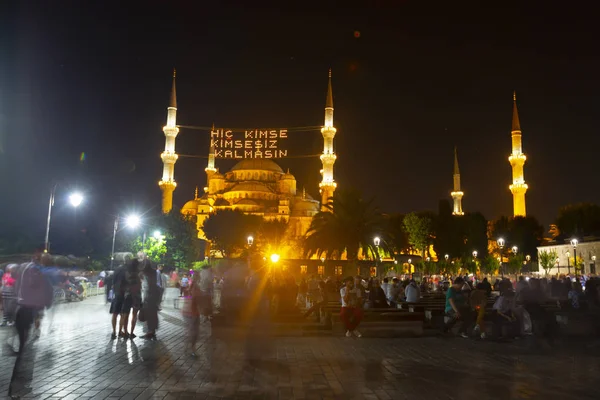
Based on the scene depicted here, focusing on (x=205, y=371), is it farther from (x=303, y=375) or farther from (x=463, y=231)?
(x=463, y=231)

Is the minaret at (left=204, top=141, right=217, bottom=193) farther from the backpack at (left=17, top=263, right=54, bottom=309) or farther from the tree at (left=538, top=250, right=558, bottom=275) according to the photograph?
the backpack at (left=17, top=263, right=54, bottom=309)

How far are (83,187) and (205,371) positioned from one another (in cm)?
4458

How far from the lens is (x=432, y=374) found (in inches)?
291

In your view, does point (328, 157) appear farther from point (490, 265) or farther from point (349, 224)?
point (349, 224)

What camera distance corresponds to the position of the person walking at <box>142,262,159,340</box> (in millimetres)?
10281

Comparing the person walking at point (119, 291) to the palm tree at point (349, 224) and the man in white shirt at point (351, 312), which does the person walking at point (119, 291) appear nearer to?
the man in white shirt at point (351, 312)

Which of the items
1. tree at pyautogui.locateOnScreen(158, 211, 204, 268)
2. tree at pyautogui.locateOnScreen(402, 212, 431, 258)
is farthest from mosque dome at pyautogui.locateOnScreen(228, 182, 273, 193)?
tree at pyautogui.locateOnScreen(402, 212, 431, 258)

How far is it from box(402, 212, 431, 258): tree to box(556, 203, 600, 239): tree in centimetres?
2075

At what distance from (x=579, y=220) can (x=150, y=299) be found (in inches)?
2946

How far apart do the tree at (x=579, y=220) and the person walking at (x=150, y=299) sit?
70.0m

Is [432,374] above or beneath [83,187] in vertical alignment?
beneath

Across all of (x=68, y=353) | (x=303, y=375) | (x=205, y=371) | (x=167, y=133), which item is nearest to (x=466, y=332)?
(x=303, y=375)

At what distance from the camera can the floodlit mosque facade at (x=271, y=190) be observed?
228 feet

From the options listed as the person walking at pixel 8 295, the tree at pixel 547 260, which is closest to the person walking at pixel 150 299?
the person walking at pixel 8 295
